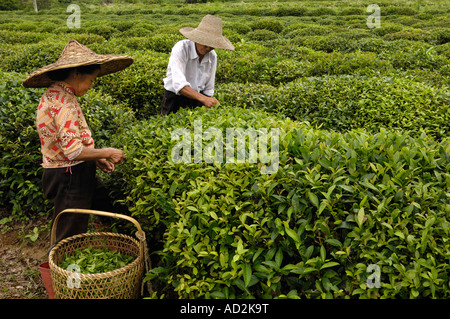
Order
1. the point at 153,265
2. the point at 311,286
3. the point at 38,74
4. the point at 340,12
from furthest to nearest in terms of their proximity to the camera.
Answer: the point at 340,12 → the point at 153,265 → the point at 38,74 → the point at 311,286

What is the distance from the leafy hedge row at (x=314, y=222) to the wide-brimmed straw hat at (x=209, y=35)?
1401 millimetres

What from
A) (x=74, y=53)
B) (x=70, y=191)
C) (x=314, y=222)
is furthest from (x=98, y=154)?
(x=314, y=222)

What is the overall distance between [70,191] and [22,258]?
1091 millimetres

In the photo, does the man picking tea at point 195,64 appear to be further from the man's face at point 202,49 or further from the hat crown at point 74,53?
the hat crown at point 74,53

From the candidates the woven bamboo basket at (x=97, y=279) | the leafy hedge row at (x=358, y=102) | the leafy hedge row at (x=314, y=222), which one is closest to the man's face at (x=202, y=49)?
the leafy hedge row at (x=358, y=102)

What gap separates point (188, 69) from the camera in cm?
377

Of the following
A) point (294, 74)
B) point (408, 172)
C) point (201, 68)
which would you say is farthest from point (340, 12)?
point (408, 172)

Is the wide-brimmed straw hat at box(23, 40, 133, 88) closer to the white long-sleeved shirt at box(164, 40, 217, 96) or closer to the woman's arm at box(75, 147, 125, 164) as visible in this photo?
the woman's arm at box(75, 147, 125, 164)

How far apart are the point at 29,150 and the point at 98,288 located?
77.5 inches

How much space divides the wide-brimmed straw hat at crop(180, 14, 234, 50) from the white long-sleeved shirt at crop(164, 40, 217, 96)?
17 cm

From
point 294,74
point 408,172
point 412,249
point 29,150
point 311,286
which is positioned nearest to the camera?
point 412,249

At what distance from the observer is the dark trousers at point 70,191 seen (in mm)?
2623
